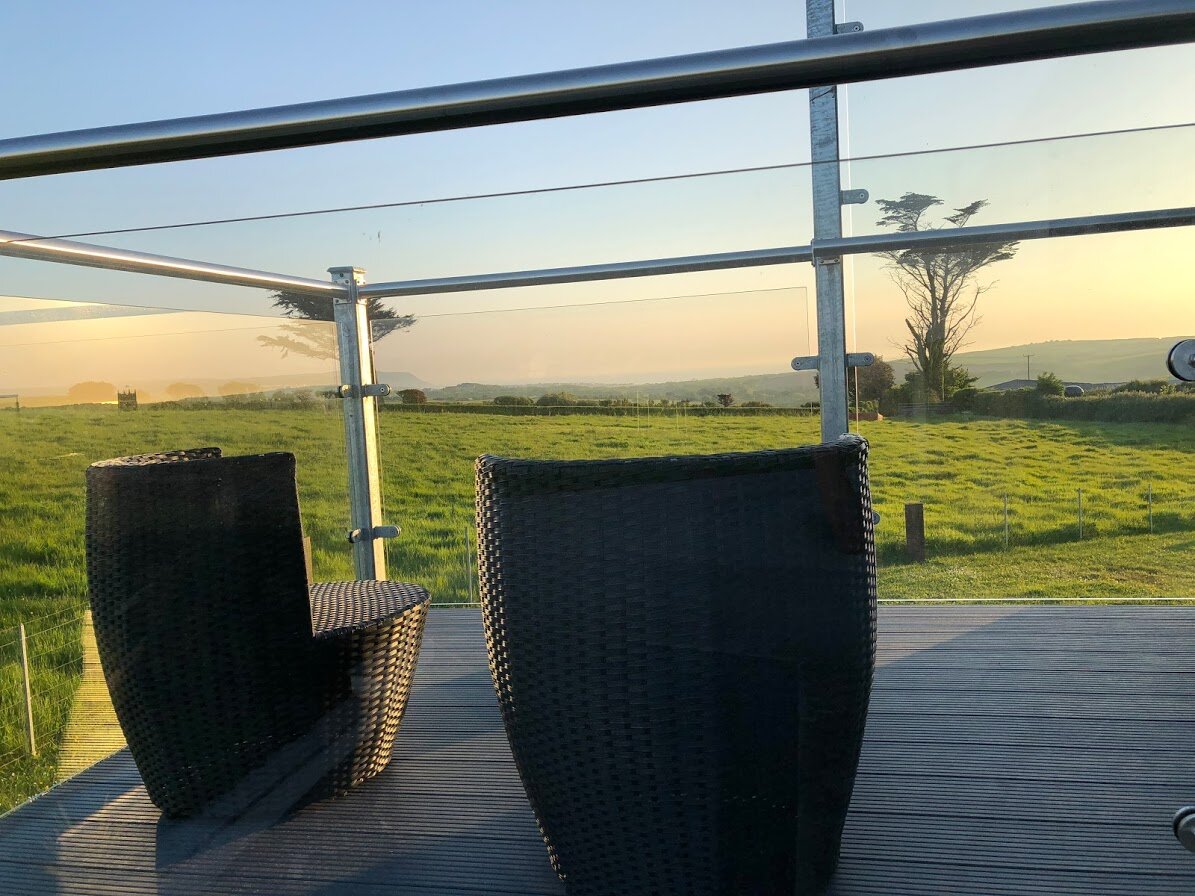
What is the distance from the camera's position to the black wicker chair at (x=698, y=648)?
114 cm

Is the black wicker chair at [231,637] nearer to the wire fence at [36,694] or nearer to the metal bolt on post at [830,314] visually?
the wire fence at [36,694]

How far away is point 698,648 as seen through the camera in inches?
45.2

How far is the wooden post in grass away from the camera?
1314 mm

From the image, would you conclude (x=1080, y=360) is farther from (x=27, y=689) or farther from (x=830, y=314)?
(x=27, y=689)

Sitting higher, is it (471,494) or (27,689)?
A: (471,494)

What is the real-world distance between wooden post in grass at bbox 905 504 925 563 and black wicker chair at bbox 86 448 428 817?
706mm

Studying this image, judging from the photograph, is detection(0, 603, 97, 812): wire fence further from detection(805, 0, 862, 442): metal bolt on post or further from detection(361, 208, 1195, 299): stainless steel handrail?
detection(805, 0, 862, 442): metal bolt on post

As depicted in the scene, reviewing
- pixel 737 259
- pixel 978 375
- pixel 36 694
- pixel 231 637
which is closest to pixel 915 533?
pixel 978 375

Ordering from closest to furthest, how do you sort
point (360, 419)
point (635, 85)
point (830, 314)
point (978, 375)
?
1. point (635, 85)
2. point (978, 375)
3. point (360, 419)
4. point (830, 314)

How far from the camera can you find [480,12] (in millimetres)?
19672

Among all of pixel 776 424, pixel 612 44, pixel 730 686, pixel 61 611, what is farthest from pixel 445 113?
pixel 612 44

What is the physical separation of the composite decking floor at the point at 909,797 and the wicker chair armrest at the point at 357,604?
0.06 meters

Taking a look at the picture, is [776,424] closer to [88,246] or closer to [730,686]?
[730,686]

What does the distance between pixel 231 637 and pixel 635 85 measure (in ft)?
3.29
